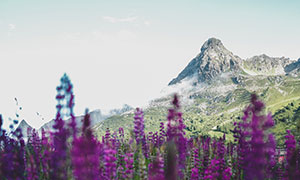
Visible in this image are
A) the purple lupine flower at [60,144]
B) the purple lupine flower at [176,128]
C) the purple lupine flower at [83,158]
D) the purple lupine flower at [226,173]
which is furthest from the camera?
the purple lupine flower at [226,173]

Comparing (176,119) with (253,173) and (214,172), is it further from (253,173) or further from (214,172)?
(214,172)

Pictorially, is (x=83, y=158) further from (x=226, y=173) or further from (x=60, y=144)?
(x=226, y=173)

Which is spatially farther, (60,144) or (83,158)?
(60,144)

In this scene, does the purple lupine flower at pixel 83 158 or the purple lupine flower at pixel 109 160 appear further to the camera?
the purple lupine flower at pixel 109 160

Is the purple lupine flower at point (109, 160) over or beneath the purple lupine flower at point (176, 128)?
beneath

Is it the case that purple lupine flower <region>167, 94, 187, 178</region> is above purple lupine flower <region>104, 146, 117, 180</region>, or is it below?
above

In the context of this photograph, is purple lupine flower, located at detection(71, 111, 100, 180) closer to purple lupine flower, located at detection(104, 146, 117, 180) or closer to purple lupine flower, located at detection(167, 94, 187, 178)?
purple lupine flower, located at detection(104, 146, 117, 180)

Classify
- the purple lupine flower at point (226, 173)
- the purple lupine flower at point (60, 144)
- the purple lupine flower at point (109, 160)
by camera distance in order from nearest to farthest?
1. the purple lupine flower at point (60, 144)
2. the purple lupine flower at point (109, 160)
3. the purple lupine flower at point (226, 173)

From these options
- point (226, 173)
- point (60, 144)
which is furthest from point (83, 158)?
point (226, 173)

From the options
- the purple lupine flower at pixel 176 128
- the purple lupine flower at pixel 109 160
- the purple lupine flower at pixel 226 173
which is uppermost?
the purple lupine flower at pixel 176 128

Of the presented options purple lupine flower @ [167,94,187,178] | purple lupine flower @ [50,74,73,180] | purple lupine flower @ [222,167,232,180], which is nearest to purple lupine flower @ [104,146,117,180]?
purple lupine flower @ [50,74,73,180]

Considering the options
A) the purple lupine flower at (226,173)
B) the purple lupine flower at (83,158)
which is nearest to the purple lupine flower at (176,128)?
the purple lupine flower at (226,173)

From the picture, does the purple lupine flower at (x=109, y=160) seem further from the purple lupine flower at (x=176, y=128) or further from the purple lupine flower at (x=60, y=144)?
the purple lupine flower at (x=176, y=128)

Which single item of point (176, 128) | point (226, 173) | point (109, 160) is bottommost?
point (226, 173)
